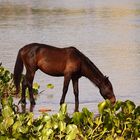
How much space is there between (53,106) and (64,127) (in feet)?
17.1

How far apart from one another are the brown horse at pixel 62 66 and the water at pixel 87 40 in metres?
0.63

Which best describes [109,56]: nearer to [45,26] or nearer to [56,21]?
[45,26]

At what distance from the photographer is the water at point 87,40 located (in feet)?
46.2

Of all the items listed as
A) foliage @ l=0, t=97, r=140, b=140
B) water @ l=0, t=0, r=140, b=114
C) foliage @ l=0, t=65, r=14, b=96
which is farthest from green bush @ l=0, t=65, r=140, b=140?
foliage @ l=0, t=65, r=14, b=96

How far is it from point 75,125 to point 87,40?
19.9 metres

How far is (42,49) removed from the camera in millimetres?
12133

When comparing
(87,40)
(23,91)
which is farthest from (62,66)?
(87,40)

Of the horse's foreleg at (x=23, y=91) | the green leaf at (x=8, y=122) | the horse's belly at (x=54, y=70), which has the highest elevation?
the horse's belly at (x=54, y=70)

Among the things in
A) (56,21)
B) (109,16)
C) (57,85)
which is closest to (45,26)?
(56,21)

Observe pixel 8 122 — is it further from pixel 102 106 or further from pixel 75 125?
pixel 102 106

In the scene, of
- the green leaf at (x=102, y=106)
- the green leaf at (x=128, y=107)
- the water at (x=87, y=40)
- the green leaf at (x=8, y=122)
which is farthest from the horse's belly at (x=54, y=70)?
the green leaf at (x=8, y=122)

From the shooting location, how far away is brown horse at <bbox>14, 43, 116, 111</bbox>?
11.6 metres

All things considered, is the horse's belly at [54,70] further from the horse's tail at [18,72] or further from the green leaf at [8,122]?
the green leaf at [8,122]

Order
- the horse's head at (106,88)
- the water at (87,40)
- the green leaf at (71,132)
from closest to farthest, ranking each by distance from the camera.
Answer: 1. the green leaf at (71,132)
2. the horse's head at (106,88)
3. the water at (87,40)
